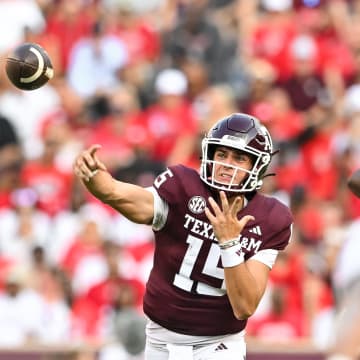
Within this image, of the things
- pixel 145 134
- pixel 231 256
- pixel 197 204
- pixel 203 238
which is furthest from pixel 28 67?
pixel 145 134

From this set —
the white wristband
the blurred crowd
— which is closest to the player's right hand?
the white wristband

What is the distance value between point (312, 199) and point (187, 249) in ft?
16.7

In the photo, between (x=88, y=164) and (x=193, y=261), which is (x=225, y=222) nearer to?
(x=193, y=261)

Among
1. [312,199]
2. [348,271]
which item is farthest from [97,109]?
[348,271]

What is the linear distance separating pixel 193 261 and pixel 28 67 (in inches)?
52.2

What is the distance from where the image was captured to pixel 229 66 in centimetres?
1334

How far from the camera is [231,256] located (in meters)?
6.29

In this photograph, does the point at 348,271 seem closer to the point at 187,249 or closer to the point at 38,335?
the point at 187,249

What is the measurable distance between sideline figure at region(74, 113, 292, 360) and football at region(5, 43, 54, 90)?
0.75 metres

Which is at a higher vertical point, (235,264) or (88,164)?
(88,164)

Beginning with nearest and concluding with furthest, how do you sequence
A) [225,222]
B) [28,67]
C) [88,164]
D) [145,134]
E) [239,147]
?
[225,222] → [88,164] → [239,147] → [28,67] → [145,134]

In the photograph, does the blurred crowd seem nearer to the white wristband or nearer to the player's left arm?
the player's left arm

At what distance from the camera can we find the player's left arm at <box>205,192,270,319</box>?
627 centimetres

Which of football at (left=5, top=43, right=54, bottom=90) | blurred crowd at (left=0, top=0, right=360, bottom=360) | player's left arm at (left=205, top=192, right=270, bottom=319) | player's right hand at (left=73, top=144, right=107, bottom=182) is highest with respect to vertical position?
blurred crowd at (left=0, top=0, right=360, bottom=360)
